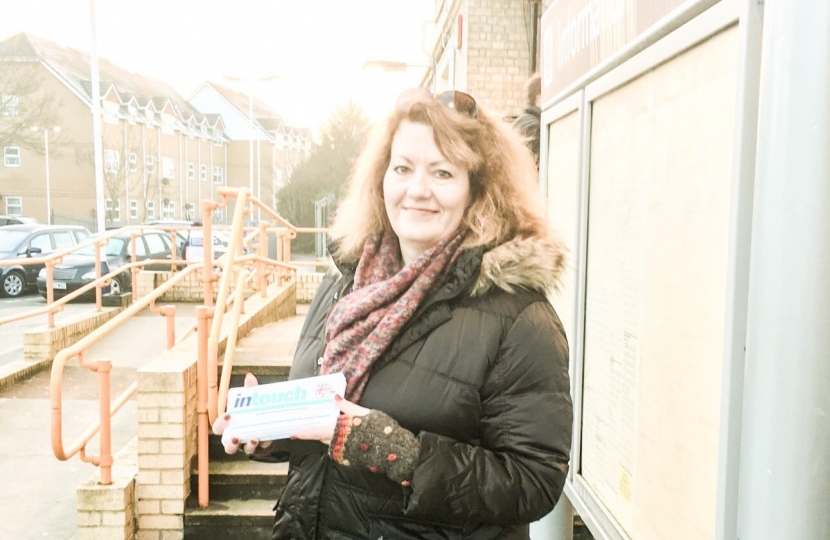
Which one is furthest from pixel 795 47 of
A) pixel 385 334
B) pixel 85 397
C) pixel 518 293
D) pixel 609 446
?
pixel 85 397

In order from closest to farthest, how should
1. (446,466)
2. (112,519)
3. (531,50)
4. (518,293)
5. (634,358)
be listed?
(446,466)
(518,293)
(634,358)
(112,519)
(531,50)

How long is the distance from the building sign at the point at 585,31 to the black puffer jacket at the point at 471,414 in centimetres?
65

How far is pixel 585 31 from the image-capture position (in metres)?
2.28

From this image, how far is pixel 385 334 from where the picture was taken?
1.61 meters

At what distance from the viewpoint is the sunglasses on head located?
175 centimetres

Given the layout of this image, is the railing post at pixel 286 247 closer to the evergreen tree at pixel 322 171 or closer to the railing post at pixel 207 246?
the railing post at pixel 207 246

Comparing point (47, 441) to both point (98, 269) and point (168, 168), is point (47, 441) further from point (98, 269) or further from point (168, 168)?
point (168, 168)

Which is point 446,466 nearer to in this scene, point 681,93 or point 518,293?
point 518,293

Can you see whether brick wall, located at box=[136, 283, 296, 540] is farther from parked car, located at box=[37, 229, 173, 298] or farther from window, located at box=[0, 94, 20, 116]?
window, located at box=[0, 94, 20, 116]

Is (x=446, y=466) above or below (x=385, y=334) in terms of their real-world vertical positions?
below

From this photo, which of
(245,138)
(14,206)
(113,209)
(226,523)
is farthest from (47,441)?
(245,138)

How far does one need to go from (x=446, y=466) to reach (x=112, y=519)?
3.13m

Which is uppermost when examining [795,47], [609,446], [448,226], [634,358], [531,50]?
[531,50]

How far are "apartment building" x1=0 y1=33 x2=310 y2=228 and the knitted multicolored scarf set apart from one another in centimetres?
3106
